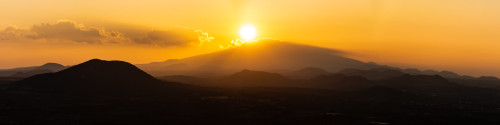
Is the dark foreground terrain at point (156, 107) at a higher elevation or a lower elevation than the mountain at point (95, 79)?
lower

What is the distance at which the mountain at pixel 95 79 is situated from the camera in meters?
164

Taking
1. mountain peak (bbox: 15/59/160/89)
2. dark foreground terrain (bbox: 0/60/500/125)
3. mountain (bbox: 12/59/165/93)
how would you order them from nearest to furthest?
dark foreground terrain (bbox: 0/60/500/125) < mountain (bbox: 12/59/165/93) < mountain peak (bbox: 15/59/160/89)

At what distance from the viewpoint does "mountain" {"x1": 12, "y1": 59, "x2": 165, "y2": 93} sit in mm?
164000

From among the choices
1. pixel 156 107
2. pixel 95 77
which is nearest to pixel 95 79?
pixel 95 77

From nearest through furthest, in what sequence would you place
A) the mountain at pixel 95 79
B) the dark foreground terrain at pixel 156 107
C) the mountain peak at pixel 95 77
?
1. the dark foreground terrain at pixel 156 107
2. the mountain at pixel 95 79
3. the mountain peak at pixel 95 77

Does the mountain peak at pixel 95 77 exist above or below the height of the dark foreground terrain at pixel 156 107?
above

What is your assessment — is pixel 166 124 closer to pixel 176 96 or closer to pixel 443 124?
pixel 176 96

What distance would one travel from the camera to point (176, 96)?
157125mm

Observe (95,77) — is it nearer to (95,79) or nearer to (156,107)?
(95,79)

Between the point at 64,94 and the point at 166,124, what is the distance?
68499 mm

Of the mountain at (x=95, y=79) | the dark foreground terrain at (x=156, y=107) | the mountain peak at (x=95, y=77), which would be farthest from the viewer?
the mountain peak at (x=95, y=77)

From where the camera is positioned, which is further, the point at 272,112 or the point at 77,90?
the point at 77,90

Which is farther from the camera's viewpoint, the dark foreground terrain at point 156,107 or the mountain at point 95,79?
the mountain at point 95,79

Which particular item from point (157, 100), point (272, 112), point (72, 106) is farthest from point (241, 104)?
point (72, 106)
